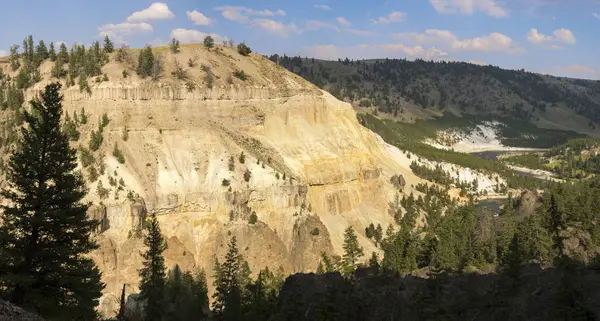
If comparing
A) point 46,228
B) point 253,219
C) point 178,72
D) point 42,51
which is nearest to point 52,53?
point 42,51

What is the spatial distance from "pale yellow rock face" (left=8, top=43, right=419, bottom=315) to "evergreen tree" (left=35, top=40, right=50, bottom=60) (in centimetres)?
1661

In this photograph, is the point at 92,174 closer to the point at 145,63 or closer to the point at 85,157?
the point at 85,157

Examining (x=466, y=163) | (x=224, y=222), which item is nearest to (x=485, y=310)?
(x=224, y=222)

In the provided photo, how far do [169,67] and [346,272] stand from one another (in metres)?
47.6

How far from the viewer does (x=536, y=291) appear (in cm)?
3147

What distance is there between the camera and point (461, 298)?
3275 cm

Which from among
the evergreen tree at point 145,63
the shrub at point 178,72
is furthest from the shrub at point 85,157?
the shrub at point 178,72

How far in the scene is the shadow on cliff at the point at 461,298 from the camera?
2700cm

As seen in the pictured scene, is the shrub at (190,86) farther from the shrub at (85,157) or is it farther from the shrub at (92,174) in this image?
the shrub at (92,174)

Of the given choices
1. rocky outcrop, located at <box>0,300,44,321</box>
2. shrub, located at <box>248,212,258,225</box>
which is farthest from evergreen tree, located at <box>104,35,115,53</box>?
rocky outcrop, located at <box>0,300,44,321</box>

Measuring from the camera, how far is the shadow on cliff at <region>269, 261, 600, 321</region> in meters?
27.0

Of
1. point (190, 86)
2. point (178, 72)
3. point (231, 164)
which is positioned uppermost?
point (178, 72)

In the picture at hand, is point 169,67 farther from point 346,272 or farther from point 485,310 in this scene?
point 485,310

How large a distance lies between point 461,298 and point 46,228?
26.5 meters
